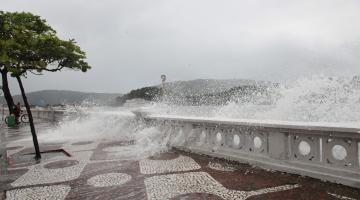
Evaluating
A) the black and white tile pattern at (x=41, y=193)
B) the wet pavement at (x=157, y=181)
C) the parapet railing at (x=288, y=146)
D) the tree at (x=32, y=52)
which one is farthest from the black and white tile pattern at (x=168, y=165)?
the tree at (x=32, y=52)

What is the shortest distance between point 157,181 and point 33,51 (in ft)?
16.6

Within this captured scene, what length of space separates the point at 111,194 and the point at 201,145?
3.30 meters

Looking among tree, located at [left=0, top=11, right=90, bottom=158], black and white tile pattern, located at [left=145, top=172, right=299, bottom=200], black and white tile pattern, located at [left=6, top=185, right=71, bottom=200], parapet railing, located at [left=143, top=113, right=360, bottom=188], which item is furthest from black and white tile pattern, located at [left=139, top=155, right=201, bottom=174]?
tree, located at [left=0, top=11, right=90, bottom=158]

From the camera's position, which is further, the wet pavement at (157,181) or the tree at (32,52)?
the tree at (32,52)

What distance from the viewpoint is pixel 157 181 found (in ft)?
17.9

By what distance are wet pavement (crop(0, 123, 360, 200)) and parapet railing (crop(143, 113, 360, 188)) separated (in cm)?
17

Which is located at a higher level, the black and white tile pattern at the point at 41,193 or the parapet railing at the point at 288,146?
the parapet railing at the point at 288,146

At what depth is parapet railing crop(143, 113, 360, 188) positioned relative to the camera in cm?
450

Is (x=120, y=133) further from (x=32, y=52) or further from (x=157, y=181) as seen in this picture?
(x=157, y=181)

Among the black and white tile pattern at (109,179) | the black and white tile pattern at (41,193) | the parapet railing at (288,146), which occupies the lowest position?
the black and white tile pattern at (41,193)

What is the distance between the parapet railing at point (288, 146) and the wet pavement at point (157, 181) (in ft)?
0.57

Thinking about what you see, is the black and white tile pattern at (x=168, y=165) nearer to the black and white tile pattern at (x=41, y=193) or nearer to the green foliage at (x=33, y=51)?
the black and white tile pattern at (x=41, y=193)

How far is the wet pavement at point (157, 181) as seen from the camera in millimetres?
4594

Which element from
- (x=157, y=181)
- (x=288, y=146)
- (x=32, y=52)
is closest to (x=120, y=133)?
(x=32, y=52)
